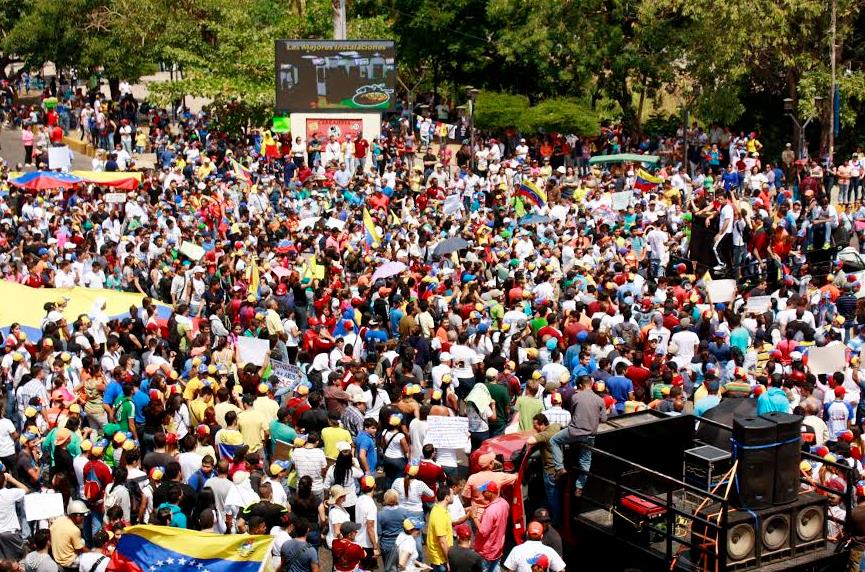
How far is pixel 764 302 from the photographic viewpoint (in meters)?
20.1

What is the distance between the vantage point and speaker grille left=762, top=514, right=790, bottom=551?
11828mm

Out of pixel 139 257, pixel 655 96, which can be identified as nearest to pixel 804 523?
pixel 139 257

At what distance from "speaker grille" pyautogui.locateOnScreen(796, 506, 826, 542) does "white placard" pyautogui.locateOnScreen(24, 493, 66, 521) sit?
6949 millimetres

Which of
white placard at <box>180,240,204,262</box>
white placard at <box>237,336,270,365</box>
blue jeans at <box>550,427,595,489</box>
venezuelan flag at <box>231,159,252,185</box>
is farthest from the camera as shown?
venezuelan flag at <box>231,159,252,185</box>

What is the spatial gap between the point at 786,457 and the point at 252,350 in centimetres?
847

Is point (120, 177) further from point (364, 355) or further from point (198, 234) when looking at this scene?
point (364, 355)

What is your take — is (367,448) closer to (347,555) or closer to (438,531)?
(438,531)

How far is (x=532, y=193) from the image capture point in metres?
28.8

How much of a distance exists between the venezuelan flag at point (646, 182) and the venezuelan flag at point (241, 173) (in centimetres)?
896

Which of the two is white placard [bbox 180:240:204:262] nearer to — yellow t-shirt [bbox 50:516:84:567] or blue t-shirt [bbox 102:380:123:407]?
blue t-shirt [bbox 102:380:123:407]

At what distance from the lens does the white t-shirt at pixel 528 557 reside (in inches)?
465

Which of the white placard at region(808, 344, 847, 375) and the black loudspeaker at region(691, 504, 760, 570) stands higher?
the white placard at region(808, 344, 847, 375)

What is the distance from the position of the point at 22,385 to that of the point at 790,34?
2554 cm

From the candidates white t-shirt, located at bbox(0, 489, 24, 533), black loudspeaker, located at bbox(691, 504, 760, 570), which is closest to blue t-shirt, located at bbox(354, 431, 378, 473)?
white t-shirt, located at bbox(0, 489, 24, 533)
